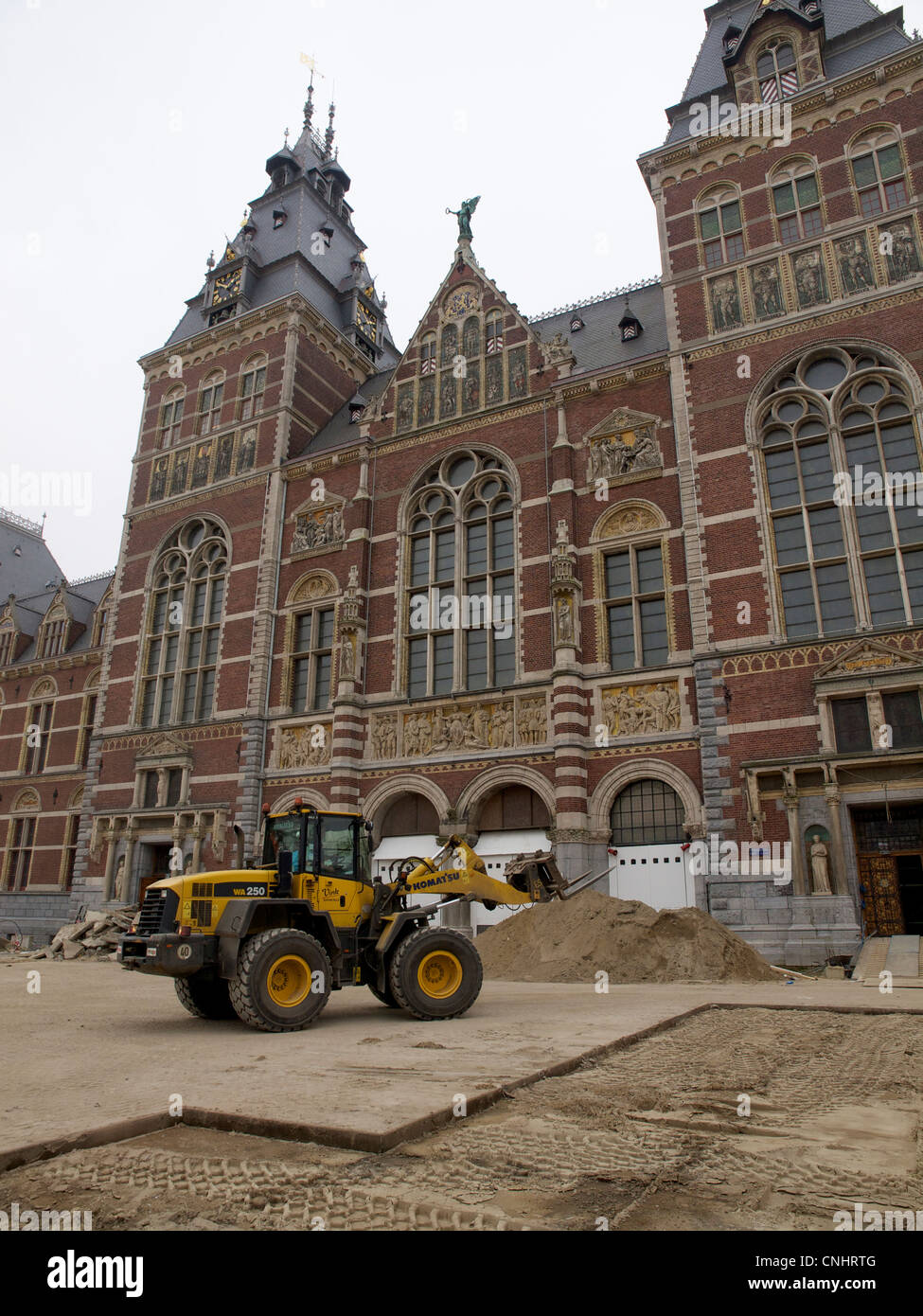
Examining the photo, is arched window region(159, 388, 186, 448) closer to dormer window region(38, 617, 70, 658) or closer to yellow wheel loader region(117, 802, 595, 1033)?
dormer window region(38, 617, 70, 658)

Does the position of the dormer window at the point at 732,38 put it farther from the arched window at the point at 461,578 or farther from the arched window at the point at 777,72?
the arched window at the point at 461,578

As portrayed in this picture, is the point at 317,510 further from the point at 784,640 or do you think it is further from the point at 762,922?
the point at 762,922

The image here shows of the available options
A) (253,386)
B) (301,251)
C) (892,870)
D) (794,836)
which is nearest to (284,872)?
(794,836)

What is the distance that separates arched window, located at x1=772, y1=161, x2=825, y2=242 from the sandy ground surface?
819 inches

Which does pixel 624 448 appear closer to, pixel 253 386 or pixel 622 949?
pixel 622 949

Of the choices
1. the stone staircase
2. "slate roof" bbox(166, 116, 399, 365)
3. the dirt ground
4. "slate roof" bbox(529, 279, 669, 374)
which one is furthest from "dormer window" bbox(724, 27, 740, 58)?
the dirt ground

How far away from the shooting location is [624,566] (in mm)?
22812

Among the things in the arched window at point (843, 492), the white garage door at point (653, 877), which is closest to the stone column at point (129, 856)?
the white garage door at point (653, 877)

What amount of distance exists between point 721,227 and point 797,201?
79.8 inches

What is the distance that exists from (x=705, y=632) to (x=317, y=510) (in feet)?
47.6

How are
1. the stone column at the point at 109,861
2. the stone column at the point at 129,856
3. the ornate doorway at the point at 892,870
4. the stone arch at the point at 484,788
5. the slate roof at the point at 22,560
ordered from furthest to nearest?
1. the slate roof at the point at 22,560
2. the stone column at the point at 109,861
3. the stone column at the point at 129,856
4. the stone arch at the point at 484,788
5. the ornate doorway at the point at 892,870

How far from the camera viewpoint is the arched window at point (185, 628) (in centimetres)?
2939

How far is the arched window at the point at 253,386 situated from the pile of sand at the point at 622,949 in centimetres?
2289

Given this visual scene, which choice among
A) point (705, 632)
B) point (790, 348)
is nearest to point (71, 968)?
point (705, 632)
